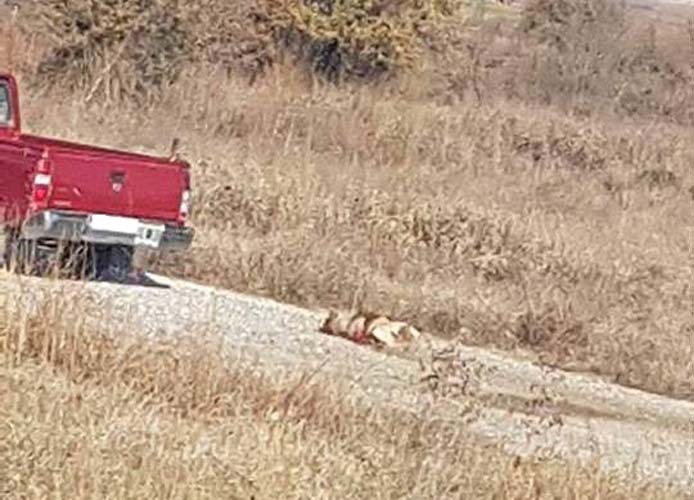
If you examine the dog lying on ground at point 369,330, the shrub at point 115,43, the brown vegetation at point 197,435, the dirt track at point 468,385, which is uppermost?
the brown vegetation at point 197,435

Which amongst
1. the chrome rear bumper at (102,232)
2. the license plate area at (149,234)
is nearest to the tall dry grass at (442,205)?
the chrome rear bumper at (102,232)

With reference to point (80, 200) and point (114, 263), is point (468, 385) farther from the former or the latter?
point (114, 263)

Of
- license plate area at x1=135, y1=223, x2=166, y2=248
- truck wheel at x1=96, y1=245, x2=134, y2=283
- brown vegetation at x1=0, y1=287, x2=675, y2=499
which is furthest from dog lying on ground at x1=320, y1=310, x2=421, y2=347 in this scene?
brown vegetation at x1=0, y1=287, x2=675, y2=499

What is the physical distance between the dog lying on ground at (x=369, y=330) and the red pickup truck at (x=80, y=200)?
1.59 m

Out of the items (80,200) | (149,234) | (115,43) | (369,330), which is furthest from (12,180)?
(115,43)

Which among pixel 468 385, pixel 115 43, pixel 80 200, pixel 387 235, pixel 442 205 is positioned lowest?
pixel 115 43

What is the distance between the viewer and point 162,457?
6.60 metres

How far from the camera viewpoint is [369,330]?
1579 cm

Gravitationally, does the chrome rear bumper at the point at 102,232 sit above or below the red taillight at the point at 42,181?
below

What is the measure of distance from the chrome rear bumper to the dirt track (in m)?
0.45

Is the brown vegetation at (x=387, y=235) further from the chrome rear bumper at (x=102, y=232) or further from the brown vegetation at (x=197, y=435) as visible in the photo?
the chrome rear bumper at (x=102, y=232)

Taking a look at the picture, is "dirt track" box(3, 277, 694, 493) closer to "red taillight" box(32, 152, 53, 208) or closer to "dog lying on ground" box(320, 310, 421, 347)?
"dog lying on ground" box(320, 310, 421, 347)

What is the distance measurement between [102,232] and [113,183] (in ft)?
1.43

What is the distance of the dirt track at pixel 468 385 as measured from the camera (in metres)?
9.90
